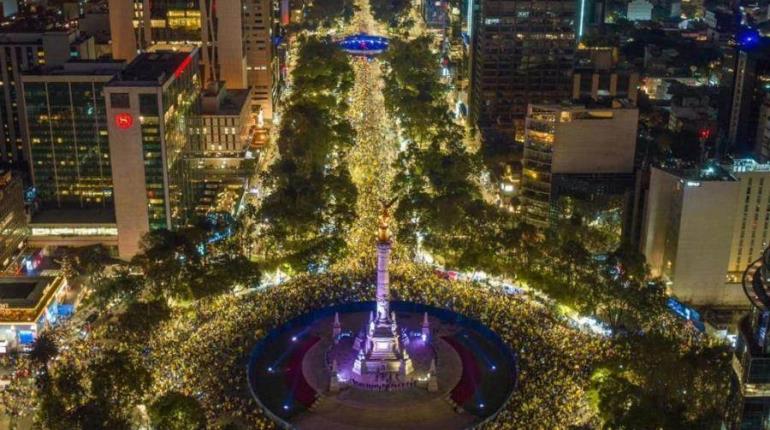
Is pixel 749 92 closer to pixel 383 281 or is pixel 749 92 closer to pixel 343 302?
pixel 343 302

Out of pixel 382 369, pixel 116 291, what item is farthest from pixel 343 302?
pixel 116 291

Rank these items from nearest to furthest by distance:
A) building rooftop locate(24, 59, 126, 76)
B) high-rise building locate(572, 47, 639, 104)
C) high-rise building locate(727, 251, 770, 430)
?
high-rise building locate(727, 251, 770, 430), building rooftop locate(24, 59, 126, 76), high-rise building locate(572, 47, 639, 104)

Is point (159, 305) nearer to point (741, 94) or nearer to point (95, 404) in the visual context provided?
point (95, 404)

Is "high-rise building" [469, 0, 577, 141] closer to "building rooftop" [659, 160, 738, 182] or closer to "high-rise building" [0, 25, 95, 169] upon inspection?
"building rooftop" [659, 160, 738, 182]

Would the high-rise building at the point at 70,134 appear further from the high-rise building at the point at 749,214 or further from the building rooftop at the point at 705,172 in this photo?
the high-rise building at the point at 749,214

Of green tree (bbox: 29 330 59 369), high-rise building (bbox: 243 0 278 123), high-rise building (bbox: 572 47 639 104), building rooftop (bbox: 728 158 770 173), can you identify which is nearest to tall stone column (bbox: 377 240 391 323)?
green tree (bbox: 29 330 59 369)

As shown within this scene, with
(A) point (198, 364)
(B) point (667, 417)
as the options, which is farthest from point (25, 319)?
(B) point (667, 417)
